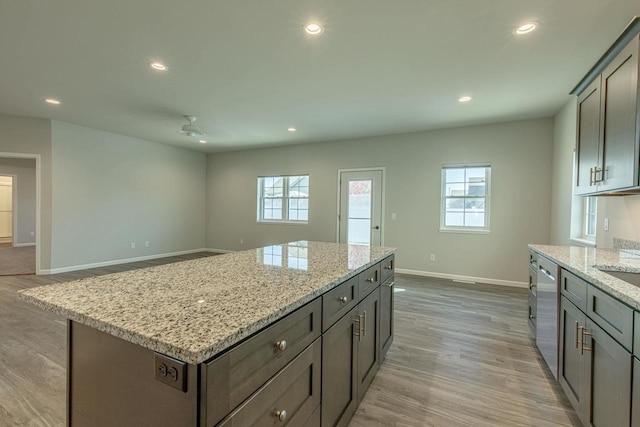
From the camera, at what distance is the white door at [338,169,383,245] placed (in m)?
5.70

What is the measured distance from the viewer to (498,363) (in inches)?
93.0

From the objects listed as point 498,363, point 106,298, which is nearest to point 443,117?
point 498,363

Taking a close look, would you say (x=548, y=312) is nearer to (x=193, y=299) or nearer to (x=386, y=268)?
(x=386, y=268)

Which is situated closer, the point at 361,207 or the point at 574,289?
the point at 574,289

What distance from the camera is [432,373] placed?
2223 mm

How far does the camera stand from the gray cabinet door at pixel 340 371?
133 centimetres

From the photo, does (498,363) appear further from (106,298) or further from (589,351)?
(106,298)

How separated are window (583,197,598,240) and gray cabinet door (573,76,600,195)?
3.53 ft

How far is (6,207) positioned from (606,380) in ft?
44.6

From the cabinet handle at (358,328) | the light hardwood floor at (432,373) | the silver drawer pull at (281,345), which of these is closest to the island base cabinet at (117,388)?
the silver drawer pull at (281,345)

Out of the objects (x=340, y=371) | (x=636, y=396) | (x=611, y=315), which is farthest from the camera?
(x=340, y=371)

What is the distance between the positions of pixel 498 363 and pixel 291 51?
3.23 m

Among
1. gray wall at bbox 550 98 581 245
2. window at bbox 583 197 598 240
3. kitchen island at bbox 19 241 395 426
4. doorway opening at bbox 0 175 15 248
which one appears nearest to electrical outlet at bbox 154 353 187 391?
kitchen island at bbox 19 241 395 426

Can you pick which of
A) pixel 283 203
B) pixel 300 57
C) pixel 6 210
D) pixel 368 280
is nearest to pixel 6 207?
pixel 6 210
